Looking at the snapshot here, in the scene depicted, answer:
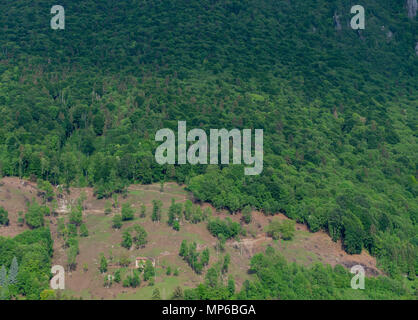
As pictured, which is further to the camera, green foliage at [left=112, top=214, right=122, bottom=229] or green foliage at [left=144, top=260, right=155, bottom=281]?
green foliage at [left=112, top=214, right=122, bottom=229]

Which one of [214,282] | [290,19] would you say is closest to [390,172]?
[214,282]

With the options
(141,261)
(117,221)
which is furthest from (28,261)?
(117,221)

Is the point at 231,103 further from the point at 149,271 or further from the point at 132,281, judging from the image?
the point at 132,281

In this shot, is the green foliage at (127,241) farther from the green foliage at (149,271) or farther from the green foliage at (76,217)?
the green foliage at (76,217)

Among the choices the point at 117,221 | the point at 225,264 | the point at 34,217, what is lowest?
the point at 225,264

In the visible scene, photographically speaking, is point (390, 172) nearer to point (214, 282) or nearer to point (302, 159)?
point (302, 159)

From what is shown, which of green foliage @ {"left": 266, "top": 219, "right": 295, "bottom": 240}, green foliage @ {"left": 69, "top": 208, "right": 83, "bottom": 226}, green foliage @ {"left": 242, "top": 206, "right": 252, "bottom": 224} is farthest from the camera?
green foliage @ {"left": 242, "top": 206, "right": 252, "bottom": 224}

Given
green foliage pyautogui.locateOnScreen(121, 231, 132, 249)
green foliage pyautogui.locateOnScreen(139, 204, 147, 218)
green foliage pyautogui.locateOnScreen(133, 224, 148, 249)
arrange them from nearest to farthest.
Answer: green foliage pyautogui.locateOnScreen(121, 231, 132, 249) < green foliage pyautogui.locateOnScreen(133, 224, 148, 249) < green foliage pyautogui.locateOnScreen(139, 204, 147, 218)

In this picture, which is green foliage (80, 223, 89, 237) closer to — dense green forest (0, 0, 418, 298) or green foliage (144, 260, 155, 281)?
dense green forest (0, 0, 418, 298)

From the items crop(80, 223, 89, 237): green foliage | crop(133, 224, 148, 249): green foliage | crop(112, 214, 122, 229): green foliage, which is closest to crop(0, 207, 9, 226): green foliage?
crop(80, 223, 89, 237): green foliage
